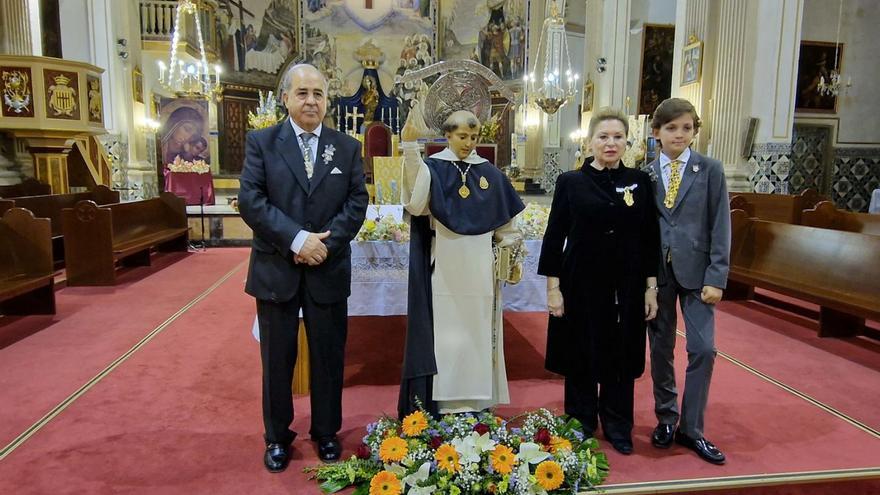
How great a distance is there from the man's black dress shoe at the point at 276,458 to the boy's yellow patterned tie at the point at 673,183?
2.26 meters

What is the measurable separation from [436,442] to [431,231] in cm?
105

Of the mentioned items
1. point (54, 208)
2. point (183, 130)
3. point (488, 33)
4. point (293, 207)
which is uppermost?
point (488, 33)

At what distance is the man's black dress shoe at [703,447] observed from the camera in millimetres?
2818

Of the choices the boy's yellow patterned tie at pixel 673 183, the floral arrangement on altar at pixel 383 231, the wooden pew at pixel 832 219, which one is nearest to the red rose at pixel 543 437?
the boy's yellow patterned tie at pixel 673 183

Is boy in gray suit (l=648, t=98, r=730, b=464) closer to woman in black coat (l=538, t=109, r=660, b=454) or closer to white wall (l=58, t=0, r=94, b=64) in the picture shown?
woman in black coat (l=538, t=109, r=660, b=454)

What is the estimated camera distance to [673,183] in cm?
286

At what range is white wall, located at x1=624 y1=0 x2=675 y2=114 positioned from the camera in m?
15.9

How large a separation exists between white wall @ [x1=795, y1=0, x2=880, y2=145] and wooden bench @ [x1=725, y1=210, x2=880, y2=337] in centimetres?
940

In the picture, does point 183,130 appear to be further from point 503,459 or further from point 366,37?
point 503,459

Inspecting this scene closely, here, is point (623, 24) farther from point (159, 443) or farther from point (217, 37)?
point (159, 443)

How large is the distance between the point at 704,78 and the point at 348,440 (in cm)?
924

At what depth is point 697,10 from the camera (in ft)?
32.3

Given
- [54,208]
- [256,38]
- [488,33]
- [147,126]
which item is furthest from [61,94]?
[488,33]

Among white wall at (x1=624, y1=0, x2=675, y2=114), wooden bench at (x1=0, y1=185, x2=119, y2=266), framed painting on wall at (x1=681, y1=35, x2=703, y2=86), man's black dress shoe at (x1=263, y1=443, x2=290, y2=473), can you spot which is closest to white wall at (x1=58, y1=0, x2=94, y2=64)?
wooden bench at (x1=0, y1=185, x2=119, y2=266)
